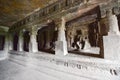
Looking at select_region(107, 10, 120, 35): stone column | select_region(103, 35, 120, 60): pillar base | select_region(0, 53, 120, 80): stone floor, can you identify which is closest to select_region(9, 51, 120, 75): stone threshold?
select_region(0, 53, 120, 80): stone floor

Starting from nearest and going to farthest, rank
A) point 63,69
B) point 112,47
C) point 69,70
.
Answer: point 112,47 < point 69,70 < point 63,69

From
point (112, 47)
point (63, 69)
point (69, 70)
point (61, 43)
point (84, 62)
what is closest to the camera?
point (112, 47)

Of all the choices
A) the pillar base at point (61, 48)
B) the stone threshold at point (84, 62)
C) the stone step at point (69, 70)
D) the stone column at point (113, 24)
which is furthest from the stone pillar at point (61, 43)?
the stone column at point (113, 24)

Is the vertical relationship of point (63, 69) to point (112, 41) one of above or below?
below

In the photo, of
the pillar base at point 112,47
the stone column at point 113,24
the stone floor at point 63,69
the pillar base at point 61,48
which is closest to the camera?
the pillar base at point 112,47

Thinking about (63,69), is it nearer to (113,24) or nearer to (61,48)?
(61,48)

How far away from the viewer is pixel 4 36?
966 centimetres

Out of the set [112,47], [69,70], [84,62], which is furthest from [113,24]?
[69,70]

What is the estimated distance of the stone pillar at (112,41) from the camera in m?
2.88

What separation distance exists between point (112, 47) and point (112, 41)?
0.17m

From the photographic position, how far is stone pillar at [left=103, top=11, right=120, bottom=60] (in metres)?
2.88

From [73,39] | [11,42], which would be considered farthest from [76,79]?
[11,42]

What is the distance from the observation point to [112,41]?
295 centimetres

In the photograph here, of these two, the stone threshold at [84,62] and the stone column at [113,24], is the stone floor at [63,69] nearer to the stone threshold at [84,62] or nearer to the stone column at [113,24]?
the stone threshold at [84,62]
